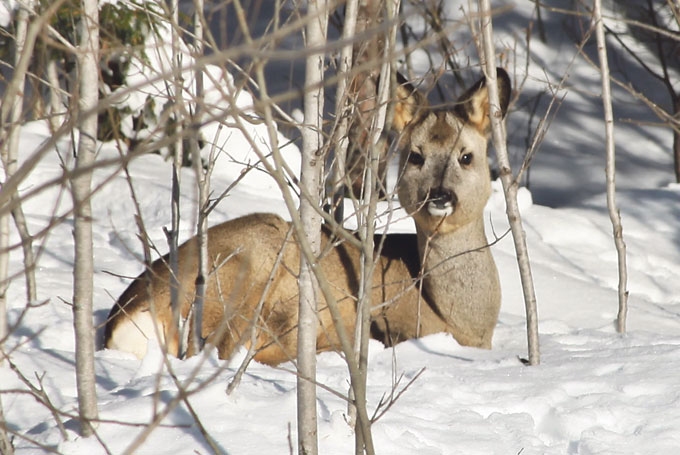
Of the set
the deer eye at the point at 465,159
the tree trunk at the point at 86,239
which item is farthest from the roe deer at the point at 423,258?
the tree trunk at the point at 86,239

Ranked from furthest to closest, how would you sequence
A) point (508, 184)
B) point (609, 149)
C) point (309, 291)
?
point (609, 149) < point (508, 184) < point (309, 291)

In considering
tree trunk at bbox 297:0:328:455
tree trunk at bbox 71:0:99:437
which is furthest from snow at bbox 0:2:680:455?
tree trunk at bbox 297:0:328:455

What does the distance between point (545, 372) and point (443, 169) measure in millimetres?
1427

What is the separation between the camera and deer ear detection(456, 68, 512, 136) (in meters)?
4.94

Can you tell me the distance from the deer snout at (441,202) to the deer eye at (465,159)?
0.71 ft

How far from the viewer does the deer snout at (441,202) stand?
4.83 metres

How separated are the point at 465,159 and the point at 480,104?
1.06 feet

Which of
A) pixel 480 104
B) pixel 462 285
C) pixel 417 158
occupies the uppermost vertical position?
pixel 480 104

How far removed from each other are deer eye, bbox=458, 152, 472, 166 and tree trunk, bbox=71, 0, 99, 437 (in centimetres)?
266

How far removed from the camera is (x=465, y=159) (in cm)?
509

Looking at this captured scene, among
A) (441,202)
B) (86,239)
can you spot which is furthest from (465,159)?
(86,239)

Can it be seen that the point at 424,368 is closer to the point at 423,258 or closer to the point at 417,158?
the point at 423,258

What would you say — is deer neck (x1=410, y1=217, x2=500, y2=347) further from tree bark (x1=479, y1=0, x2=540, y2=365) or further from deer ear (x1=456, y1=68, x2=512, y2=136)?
tree bark (x1=479, y1=0, x2=540, y2=365)

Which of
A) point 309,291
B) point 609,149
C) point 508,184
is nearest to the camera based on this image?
point 309,291
